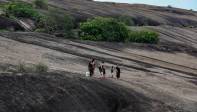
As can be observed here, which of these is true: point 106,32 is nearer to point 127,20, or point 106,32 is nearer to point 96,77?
point 127,20

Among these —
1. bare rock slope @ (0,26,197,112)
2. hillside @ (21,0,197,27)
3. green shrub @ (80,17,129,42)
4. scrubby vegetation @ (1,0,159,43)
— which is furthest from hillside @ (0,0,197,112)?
hillside @ (21,0,197,27)

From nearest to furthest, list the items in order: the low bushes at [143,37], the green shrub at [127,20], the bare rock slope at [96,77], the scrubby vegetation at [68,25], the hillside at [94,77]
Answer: the hillside at [94,77]
the bare rock slope at [96,77]
the scrubby vegetation at [68,25]
the low bushes at [143,37]
the green shrub at [127,20]

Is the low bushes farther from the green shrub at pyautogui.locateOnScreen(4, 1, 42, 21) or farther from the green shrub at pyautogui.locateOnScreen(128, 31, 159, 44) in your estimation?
the green shrub at pyautogui.locateOnScreen(4, 1, 42, 21)

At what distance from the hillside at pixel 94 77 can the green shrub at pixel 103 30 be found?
7.83 ft

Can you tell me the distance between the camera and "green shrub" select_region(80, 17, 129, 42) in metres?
55.1

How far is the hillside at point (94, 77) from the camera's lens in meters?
23.5

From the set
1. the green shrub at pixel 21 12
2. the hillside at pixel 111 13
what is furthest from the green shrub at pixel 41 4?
the green shrub at pixel 21 12

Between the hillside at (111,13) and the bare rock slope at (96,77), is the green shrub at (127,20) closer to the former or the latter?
the hillside at (111,13)

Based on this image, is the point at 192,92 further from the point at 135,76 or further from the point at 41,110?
the point at 41,110

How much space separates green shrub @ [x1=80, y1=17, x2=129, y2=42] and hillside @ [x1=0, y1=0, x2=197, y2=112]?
7.83 feet

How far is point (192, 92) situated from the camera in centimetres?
3291

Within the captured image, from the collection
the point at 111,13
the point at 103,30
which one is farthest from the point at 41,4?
the point at 111,13

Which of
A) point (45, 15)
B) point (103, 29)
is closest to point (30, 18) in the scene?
point (45, 15)

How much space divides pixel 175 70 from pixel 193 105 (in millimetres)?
13406
